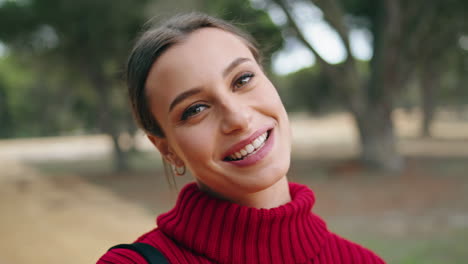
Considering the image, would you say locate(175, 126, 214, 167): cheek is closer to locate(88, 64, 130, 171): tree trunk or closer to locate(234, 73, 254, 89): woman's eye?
locate(234, 73, 254, 89): woman's eye

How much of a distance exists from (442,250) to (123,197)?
6503 millimetres

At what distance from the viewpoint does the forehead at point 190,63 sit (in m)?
1.17

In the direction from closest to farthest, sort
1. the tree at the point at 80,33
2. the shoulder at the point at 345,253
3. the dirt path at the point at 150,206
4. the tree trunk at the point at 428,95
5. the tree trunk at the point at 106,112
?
the shoulder at the point at 345,253 < the dirt path at the point at 150,206 < the tree at the point at 80,33 < the tree trunk at the point at 106,112 < the tree trunk at the point at 428,95

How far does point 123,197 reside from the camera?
29.8 ft

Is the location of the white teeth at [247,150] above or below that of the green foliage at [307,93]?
below

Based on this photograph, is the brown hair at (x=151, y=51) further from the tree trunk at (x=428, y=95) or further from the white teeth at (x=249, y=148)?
the tree trunk at (x=428, y=95)

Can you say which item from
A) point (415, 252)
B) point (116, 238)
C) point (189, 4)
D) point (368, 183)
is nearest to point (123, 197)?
point (116, 238)

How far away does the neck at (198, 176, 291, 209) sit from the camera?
123cm

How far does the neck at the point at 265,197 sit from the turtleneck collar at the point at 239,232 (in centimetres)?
4

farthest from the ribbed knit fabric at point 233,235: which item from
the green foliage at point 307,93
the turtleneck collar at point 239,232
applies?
the green foliage at point 307,93

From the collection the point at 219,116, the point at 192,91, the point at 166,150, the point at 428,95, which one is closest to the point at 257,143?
the point at 219,116

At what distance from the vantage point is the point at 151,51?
1.22 meters

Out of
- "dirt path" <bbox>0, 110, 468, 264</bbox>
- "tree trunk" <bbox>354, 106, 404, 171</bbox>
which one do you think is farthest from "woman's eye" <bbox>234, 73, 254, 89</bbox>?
"tree trunk" <bbox>354, 106, 404, 171</bbox>

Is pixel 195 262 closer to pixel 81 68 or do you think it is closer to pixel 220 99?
pixel 220 99
